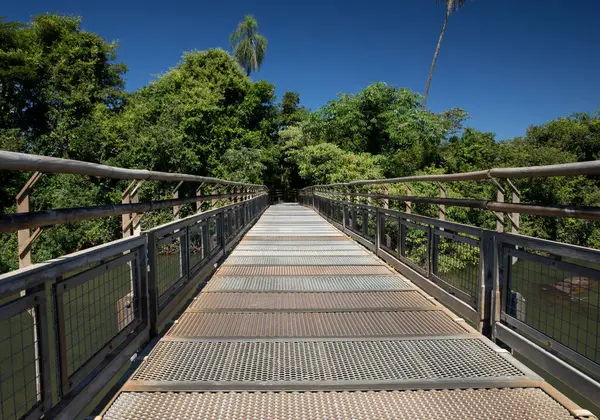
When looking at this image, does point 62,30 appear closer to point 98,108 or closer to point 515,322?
point 98,108

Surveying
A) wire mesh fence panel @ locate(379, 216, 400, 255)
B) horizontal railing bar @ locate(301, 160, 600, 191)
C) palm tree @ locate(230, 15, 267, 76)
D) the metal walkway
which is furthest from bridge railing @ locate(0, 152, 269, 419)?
palm tree @ locate(230, 15, 267, 76)

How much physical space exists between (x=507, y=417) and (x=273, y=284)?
2.95m

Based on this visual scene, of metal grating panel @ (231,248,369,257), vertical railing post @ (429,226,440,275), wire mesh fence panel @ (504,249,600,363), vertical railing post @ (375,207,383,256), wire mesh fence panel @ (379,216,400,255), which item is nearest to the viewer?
wire mesh fence panel @ (504,249,600,363)

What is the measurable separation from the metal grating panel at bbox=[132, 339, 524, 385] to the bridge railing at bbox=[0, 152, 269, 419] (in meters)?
0.29

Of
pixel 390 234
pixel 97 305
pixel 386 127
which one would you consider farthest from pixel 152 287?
pixel 386 127

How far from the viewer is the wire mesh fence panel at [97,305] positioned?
2.01 meters

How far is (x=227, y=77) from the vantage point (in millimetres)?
28453

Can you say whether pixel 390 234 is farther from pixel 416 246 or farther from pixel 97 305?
pixel 97 305

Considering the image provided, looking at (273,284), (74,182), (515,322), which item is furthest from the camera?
(74,182)

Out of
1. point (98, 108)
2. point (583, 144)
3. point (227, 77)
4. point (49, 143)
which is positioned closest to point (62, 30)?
point (98, 108)

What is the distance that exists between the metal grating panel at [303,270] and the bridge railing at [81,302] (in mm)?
1428

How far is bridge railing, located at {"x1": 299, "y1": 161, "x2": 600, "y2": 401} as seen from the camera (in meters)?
2.15

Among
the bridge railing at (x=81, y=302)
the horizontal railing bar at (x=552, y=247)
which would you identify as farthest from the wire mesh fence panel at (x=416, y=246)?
the bridge railing at (x=81, y=302)

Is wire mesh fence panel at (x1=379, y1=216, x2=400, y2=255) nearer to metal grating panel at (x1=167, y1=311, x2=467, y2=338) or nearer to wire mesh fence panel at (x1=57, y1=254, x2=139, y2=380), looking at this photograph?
metal grating panel at (x1=167, y1=311, x2=467, y2=338)
